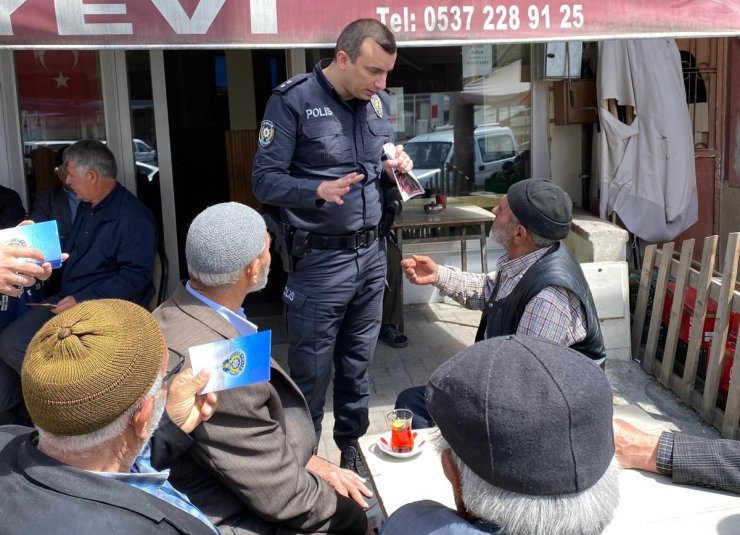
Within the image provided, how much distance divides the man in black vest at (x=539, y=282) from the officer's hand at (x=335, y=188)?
607mm

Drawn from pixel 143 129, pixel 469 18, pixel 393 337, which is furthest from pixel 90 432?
pixel 143 129

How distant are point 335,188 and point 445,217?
221cm

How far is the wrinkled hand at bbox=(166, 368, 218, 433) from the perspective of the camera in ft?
5.51

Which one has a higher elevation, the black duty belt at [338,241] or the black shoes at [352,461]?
the black duty belt at [338,241]

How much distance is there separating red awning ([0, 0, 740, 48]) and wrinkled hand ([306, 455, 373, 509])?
1.72m

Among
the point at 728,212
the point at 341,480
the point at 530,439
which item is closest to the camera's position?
the point at 530,439

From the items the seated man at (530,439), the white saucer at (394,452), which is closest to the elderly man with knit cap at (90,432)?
the seated man at (530,439)

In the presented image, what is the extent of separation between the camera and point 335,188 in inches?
115

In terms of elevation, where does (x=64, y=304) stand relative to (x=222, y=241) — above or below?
below

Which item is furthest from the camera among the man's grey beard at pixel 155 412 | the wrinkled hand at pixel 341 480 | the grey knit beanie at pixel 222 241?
the wrinkled hand at pixel 341 480

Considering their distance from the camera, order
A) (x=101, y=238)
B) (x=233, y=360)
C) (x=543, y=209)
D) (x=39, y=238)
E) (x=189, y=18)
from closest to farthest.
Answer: (x=233, y=360), (x=39, y=238), (x=543, y=209), (x=189, y=18), (x=101, y=238)

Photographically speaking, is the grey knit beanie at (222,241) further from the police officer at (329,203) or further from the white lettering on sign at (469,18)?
the white lettering on sign at (469,18)

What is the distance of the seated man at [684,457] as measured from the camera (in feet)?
6.18

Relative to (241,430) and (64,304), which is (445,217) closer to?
(64,304)
